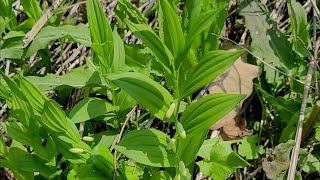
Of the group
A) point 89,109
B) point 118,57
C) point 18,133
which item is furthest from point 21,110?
point 118,57

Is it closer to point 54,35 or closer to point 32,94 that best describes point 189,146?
point 32,94

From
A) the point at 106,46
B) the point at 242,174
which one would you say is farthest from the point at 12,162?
the point at 242,174

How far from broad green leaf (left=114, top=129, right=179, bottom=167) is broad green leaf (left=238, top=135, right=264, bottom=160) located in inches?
16.8

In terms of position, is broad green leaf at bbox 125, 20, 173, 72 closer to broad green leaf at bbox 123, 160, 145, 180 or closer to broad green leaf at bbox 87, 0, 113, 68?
broad green leaf at bbox 87, 0, 113, 68

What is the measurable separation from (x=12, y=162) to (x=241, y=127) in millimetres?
754

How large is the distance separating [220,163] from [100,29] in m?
0.50

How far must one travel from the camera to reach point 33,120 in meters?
1.54

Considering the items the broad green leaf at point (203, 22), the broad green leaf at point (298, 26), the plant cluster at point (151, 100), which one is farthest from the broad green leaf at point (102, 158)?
the broad green leaf at point (298, 26)

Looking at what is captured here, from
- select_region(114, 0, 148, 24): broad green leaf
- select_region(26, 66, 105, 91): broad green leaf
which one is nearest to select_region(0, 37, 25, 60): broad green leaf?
select_region(26, 66, 105, 91): broad green leaf

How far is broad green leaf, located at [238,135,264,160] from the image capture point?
70.6 inches

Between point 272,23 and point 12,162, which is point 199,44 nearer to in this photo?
point 272,23

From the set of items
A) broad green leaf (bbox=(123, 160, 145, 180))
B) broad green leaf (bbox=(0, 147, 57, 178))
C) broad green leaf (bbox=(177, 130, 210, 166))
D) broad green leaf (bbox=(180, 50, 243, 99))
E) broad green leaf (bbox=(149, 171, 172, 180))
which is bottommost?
broad green leaf (bbox=(0, 147, 57, 178))

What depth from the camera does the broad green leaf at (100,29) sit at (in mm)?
1471

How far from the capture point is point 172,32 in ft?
4.39
